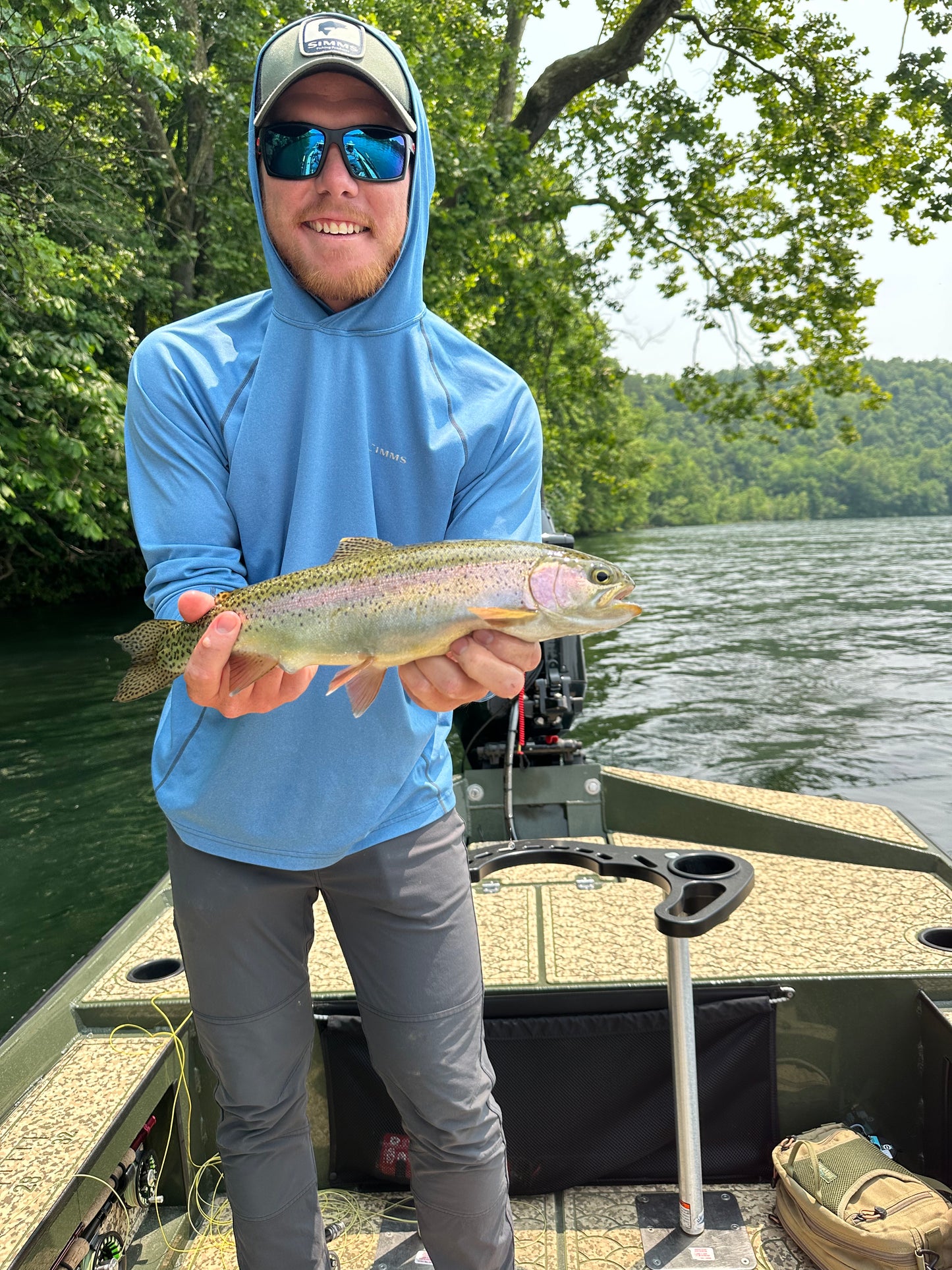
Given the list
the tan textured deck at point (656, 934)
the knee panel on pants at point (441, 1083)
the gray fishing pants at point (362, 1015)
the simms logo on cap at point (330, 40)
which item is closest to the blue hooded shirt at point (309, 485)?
the gray fishing pants at point (362, 1015)

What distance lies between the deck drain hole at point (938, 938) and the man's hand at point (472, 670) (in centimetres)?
217

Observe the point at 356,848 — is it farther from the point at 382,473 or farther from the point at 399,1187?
the point at 399,1187

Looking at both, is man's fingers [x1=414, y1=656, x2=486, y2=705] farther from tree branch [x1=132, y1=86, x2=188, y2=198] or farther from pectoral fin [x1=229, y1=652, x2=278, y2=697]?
tree branch [x1=132, y1=86, x2=188, y2=198]

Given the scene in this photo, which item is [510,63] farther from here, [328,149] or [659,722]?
[328,149]


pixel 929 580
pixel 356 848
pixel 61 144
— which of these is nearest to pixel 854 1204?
pixel 356 848

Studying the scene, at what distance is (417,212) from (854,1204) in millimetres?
3083

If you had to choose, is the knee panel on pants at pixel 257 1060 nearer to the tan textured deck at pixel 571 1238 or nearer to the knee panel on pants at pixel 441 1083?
the knee panel on pants at pixel 441 1083

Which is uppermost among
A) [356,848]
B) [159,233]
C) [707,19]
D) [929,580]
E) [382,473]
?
[707,19]

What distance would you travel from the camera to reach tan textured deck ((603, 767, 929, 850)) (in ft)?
17.0

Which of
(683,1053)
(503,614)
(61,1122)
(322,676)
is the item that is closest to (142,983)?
(61,1122)

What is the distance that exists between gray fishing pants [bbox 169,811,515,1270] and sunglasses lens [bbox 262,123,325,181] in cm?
161

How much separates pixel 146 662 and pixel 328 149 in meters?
1.29

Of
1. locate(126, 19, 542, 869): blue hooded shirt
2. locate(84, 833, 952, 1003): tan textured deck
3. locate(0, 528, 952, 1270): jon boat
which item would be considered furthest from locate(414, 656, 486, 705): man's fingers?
locate(84, 833, 952, 1003): tan textured deck

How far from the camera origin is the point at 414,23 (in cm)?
1788
